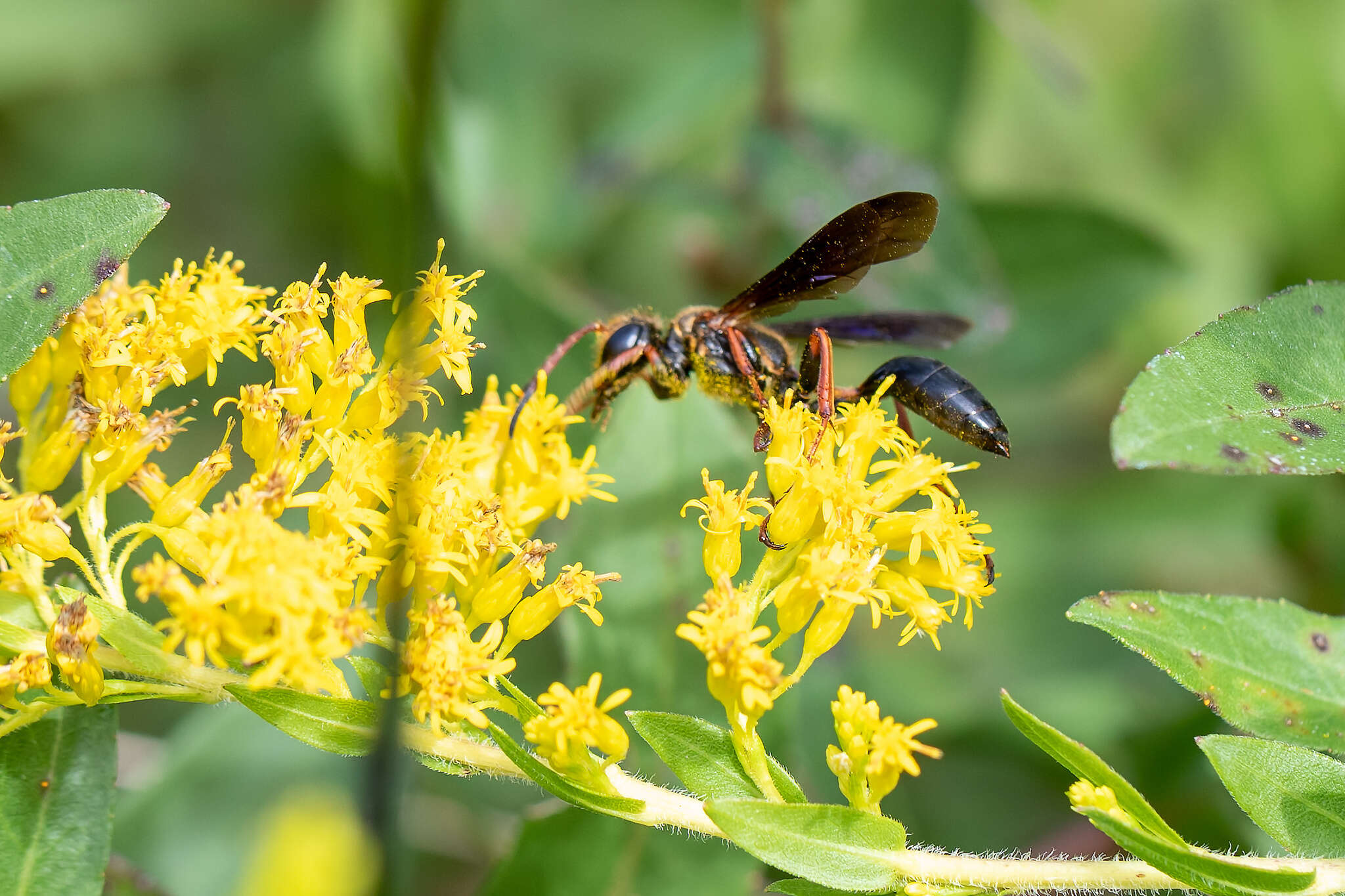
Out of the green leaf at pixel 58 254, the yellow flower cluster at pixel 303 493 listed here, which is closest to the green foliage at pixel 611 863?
the yellow flower cluster at pixel 303 493

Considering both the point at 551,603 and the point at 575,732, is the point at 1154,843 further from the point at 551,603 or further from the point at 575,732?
the point at 551,603

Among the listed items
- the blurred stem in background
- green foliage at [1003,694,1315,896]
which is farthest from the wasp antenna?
green foliage at [1003,694,1315,896]

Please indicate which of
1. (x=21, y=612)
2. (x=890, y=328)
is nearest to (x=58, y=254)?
(x=21, y=612)

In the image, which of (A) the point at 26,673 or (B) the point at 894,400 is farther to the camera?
(B) the point at 894,400

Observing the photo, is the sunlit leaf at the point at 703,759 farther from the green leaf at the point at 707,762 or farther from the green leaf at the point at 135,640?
the green leaf at the point at 135,640

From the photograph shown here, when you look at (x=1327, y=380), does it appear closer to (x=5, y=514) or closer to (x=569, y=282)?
(x=5, y=514)
